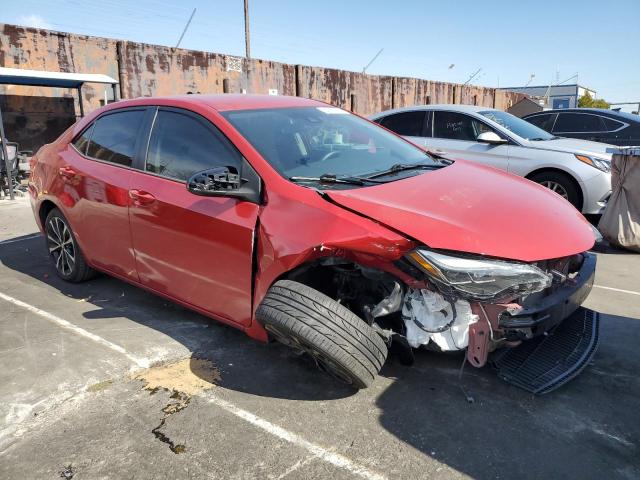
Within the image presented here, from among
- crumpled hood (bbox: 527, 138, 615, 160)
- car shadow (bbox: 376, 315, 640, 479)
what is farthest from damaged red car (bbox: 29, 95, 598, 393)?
crumpled hood (bbox: 527, 138, 615, 160)

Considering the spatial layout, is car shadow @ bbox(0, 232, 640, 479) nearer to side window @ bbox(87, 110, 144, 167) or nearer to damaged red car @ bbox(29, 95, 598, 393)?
damaged red car @ bbox(29, 95, 598, 393)

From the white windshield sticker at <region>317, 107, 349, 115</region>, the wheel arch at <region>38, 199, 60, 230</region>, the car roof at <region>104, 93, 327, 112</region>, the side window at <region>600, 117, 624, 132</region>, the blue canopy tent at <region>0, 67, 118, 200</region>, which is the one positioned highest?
the blue canopy tent at <region>0, 67, 118, 200</region>

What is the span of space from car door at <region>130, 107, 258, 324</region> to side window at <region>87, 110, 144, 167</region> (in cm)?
22

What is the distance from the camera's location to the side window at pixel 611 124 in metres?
9.09

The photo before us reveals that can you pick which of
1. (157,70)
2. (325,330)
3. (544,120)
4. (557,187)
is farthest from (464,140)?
(157,70)

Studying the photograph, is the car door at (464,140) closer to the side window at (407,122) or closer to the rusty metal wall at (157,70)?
the side window at (407,122)

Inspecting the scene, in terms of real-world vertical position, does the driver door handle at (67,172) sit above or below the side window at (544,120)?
below

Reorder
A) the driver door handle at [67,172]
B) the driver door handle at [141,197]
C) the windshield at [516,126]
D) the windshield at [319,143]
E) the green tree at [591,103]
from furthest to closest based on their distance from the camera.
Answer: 1. the green tree at [591,103]
2. the windshield at [516,126]
3. the driver door handle at [67,172]
4. the driver door handle at [141,197]
5. the windshield at [319,143]

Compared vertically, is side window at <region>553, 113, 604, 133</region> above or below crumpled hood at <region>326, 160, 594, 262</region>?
above

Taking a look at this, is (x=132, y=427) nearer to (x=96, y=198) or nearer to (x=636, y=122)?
(x=96, y=198)

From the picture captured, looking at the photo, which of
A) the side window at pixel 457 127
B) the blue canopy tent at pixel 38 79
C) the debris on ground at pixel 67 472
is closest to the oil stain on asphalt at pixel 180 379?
the debris on ground at pixel 67 472

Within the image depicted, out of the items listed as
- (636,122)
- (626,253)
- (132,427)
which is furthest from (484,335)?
(636,122)

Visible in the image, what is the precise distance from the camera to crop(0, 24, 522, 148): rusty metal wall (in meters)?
9.88

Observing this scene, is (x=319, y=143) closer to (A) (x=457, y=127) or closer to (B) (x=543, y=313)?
(B) (x=543, y=313)
